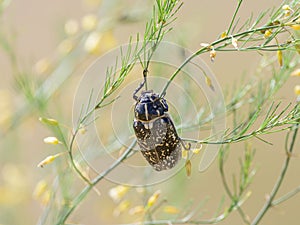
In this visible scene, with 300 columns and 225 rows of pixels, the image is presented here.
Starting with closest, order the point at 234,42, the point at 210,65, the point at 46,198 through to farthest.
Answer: the point at 234,42 < the point at 46,198 < the point at 210,65

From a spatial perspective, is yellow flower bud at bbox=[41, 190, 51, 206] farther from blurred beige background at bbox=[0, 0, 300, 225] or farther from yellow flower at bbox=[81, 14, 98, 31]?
blurred beige background at bbox=[0, 0, 300, 225]

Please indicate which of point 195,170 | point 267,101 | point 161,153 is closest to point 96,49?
point 195,170

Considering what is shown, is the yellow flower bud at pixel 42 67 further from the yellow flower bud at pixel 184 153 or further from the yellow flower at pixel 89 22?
the yellow flower bud at pixel 184 153

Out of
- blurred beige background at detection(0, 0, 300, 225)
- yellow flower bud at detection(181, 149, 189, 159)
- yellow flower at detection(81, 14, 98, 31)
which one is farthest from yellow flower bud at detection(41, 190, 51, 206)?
blurred beige background at detection(0, 0, 300, 225)

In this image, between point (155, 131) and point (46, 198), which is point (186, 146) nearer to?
point (155, 131)

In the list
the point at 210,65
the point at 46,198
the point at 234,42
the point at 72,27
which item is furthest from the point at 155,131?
the point at 210,65

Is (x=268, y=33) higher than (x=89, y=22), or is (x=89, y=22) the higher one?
(x=89, y=22)
